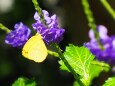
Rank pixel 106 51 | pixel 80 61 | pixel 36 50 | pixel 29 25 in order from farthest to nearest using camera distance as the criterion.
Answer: pixel 29 25 < pixel 106 51 < pixel 80 61 < pixel 36 50

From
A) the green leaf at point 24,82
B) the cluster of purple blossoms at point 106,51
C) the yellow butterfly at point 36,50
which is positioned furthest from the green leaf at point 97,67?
the yellow butterfly at point 36,50

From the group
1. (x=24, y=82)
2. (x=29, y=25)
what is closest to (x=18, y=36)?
(x=24, y=82)

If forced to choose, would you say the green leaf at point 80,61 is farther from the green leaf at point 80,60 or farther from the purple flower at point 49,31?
the purple flower at point 49,31

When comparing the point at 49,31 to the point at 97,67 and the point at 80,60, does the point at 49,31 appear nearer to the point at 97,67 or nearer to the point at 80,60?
the point at 80,60

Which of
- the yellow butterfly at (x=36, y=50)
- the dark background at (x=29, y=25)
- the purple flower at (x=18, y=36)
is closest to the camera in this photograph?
the yellow butterfly at (x=36, y=50)

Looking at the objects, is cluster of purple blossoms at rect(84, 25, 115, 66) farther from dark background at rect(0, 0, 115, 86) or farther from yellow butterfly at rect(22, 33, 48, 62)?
dark background at rect(0, 0, 115, 86)

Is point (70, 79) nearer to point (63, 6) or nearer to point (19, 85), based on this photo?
point (63, 6)

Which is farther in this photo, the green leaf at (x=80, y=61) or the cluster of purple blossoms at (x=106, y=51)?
the cluster of purple blossoms at (x=106, y=51)

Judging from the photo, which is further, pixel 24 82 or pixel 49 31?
pixel 24 82


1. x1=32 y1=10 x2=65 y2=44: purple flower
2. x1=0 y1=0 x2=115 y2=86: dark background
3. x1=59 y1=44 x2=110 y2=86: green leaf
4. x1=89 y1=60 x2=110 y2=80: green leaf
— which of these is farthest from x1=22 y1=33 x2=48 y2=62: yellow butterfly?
x1=0 y1=0 x2=115 y2=86: dark background
